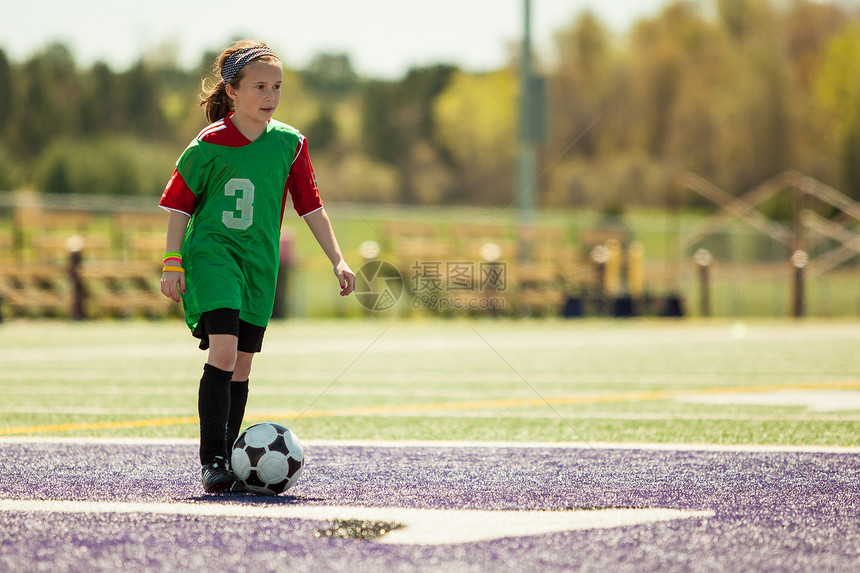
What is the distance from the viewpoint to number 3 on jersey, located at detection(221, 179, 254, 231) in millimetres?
4398

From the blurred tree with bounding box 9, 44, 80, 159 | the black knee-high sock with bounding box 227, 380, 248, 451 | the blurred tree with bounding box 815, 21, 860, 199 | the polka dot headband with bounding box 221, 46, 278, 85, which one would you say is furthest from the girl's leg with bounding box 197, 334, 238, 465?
the blurred tree with bounding box 815, 21, 860, 199

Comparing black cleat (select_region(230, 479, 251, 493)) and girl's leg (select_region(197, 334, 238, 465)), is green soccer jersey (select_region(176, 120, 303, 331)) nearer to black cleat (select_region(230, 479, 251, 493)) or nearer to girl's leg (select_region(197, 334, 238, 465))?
girl's leg (select_region(197, 334, 238, 465))

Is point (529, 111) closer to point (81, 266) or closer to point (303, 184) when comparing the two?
point (81, 266)

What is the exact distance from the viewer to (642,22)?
2982 inches

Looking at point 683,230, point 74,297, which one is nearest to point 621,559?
point 74,297

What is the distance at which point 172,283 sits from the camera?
424cm

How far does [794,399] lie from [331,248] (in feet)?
14.3

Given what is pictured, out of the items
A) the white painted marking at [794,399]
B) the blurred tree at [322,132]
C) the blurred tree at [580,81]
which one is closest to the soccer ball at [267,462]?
the white painted marking at [794,399]

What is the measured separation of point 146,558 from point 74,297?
16.4 m

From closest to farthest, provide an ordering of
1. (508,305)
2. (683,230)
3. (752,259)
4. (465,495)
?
(465,495) → (508,305) → (683,230) → (752,259)

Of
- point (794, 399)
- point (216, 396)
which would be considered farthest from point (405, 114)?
point (216, 396)

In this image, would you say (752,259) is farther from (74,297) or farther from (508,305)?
(74,297)

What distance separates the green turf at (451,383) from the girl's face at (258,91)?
6.63ft

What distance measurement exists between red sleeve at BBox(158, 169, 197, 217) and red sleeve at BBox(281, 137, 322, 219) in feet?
1.33
